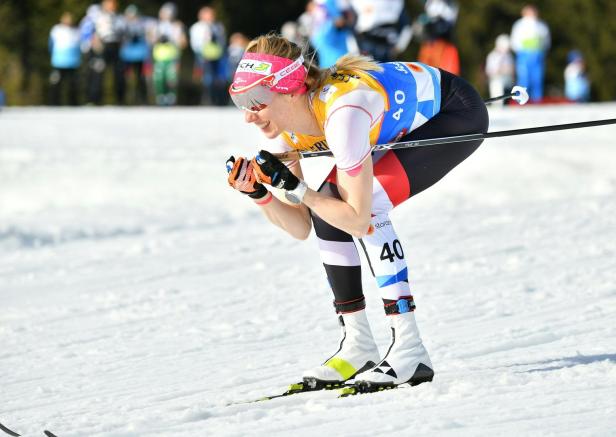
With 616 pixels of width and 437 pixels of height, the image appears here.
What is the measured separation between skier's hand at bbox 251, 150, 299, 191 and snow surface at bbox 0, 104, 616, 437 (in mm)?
804

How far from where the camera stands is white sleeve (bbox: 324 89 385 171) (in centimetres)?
376

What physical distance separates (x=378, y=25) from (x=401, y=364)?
8064 millimetres

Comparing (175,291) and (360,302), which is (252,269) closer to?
(175,291)

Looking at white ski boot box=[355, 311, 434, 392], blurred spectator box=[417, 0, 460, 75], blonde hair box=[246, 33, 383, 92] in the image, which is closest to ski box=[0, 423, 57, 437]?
Answer: white ski boot box=[355, 311, 434, 392]

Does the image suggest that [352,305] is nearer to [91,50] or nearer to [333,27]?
[333,27]

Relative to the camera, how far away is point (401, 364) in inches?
160

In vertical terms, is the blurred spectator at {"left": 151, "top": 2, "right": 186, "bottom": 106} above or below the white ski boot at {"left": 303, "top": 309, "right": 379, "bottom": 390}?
above

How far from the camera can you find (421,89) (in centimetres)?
417

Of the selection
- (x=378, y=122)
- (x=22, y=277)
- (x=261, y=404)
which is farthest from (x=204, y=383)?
(x=22, y=277)

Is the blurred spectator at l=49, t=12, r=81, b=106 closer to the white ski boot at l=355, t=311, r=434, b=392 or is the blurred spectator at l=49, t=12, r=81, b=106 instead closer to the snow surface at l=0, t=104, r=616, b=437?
the snow surface at l=0, t=104, r=616, b=437

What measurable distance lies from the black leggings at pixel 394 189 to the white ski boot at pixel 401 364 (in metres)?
0.12

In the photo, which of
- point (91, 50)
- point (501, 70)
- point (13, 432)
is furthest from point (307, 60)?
point (501, 70)

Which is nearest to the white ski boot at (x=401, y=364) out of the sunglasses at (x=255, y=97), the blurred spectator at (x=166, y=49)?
the sunglasses at (x=255, y=97)

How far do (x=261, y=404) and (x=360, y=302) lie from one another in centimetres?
59
